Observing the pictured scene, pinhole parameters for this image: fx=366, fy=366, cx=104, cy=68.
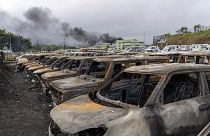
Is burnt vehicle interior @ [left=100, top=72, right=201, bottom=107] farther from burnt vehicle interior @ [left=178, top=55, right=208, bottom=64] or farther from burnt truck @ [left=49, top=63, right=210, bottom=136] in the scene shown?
burnt vehicle interior @ [left=178, top=55, right=208, bottom=64]

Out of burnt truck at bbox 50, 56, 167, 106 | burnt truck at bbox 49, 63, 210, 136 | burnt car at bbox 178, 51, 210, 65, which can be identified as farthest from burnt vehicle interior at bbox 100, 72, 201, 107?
burnt car at bbox 178, 51, 210, 65

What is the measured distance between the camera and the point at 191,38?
62938mm

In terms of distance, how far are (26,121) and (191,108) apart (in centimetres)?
513

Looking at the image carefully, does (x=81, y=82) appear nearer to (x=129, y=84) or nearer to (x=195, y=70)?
(x=129, y=84)

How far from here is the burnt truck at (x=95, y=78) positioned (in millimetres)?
8310

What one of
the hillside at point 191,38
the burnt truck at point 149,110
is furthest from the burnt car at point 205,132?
the hillside at point 191,38

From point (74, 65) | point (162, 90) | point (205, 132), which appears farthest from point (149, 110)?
point (74, 65)

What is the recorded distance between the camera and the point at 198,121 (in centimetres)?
534

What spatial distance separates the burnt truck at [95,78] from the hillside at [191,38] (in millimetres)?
47794

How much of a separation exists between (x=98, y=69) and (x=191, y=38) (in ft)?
181

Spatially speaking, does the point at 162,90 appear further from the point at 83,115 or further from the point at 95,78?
the point at 95,78

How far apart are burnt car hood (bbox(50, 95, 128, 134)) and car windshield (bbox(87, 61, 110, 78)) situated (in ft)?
12.0

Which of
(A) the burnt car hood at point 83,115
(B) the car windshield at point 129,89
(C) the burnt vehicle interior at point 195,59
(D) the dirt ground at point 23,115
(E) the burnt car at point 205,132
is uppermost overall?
(C) the burnt vehicle interior at point 195,59

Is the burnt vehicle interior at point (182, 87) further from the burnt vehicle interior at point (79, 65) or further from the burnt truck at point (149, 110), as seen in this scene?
the burnt vehicle interior at point (79, 65)
